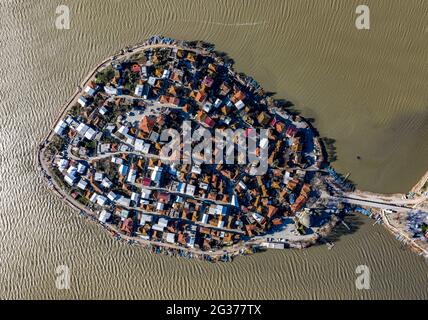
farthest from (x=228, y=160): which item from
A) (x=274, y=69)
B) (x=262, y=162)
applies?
(x=274, y=69)

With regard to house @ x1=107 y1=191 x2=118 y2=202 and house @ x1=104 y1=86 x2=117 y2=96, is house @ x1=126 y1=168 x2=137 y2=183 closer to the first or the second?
house @ x1=107 y1=191 x2=118 y2=202

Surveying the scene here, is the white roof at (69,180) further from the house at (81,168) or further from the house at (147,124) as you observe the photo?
the house at (147,124)

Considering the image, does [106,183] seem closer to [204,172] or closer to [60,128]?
[60,128]

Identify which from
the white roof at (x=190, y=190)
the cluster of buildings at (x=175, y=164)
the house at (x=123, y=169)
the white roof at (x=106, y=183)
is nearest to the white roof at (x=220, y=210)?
the cluster of buildings at (x=175, y=164)

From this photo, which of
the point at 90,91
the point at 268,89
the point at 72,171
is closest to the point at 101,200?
the point at 72,171

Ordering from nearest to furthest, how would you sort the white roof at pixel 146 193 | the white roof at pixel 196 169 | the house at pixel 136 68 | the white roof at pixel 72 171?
1. the white roof at pixel 196 169
2. the white roof at pixel 146 193
3. the white roof at pixel 72 171
4. the house at pixel 136 68

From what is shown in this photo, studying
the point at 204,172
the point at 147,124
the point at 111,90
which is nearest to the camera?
the point at 147,124
